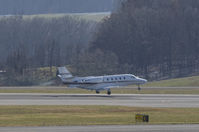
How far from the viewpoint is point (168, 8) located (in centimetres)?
16675

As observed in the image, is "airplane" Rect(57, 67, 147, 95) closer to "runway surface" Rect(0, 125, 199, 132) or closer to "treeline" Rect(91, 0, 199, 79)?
"runway surface" Rect(0, 125, 199, 132)

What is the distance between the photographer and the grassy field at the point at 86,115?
4834 centimetres

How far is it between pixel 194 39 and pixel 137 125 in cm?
11265

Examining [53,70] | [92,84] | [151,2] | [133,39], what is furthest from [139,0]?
[92,84]

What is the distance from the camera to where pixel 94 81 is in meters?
87.5

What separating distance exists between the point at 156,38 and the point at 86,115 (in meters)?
103

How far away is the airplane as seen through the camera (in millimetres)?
86375

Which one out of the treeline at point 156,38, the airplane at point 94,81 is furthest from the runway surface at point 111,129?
the treeline at point 156,38

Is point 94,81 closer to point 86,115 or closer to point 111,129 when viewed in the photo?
point 86,115

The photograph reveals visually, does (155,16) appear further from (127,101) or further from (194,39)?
(127,101)

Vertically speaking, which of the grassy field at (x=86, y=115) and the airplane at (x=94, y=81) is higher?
the airplane at (x=94, y=81)

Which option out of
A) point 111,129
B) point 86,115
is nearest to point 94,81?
point 86,115

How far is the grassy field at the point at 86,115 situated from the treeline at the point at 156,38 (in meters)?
84.0

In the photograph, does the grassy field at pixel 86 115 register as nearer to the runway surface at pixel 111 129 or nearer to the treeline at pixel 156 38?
the runway surface at pixel 111 129
